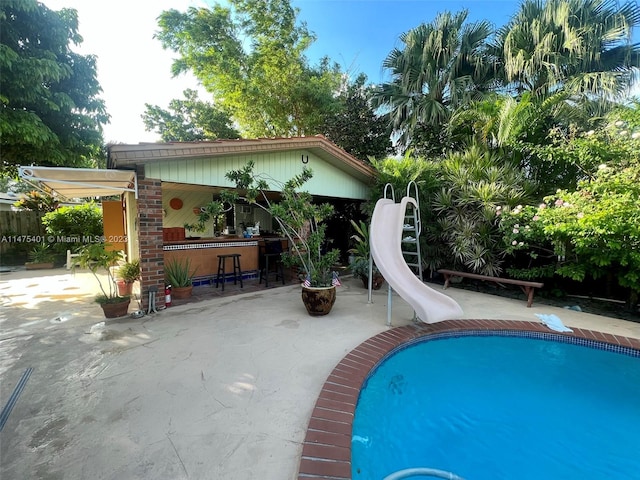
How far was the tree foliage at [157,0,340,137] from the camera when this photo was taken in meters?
15.7

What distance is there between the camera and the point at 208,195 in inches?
447

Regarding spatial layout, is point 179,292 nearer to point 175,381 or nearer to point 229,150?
point 229,150

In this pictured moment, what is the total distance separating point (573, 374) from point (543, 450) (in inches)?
75.3

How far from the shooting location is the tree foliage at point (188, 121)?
722 inches

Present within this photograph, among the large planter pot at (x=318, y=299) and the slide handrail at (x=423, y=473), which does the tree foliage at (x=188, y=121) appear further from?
the slide handrail at (x=423, y=473)

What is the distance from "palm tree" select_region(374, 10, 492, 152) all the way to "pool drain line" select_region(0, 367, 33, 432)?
1241 centimetres

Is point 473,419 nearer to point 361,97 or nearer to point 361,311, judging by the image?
point 361,311

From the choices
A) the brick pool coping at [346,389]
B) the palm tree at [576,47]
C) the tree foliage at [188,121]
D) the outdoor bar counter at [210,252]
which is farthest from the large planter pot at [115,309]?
the tree foliage at [188,121]

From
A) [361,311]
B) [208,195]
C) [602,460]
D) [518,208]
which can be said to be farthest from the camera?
[208,195]

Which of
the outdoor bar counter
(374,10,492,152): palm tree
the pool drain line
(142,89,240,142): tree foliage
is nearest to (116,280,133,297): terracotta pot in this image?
the outdoor bar counter

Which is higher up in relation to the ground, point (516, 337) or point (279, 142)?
point (279, 142)

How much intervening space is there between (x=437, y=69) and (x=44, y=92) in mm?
12552

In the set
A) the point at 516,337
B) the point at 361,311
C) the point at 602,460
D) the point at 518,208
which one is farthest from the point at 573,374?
the point at 518,208

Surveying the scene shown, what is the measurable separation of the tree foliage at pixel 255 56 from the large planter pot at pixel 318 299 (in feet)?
42.7
